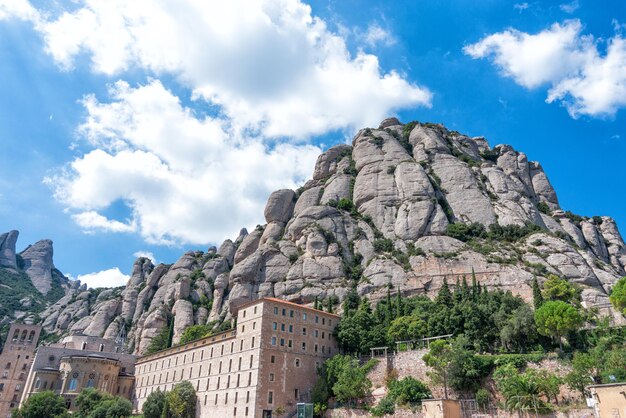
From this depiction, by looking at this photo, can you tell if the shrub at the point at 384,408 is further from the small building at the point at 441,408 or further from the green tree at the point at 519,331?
the green tree at the point at 519,331

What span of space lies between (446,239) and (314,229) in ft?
91.3

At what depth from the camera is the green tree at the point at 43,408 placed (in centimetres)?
6372

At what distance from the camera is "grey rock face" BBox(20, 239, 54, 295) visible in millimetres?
180538

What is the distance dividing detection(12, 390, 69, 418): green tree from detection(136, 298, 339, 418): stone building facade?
19.1 metres

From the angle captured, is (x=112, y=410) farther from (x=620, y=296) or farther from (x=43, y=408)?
(x=620, y=296)

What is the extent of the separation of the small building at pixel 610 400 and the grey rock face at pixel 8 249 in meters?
203

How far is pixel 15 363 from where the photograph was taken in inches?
3644

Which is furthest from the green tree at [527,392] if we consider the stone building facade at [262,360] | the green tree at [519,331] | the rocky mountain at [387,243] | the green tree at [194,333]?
the green tree at [194,333]

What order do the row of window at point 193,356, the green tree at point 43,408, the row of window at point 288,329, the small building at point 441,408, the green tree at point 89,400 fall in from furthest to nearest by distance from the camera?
the green tree at point 89,400 → the green tree at point 43,408 → the row of window at point 193,356 → the row of window at point 288,329 → the small building at point 441,408

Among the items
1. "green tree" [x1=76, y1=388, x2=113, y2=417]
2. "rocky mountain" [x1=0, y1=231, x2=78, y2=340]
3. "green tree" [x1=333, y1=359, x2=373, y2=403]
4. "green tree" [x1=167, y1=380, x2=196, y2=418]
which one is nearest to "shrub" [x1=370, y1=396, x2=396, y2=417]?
"green tree" [x1=333, y1=359, x2=373, y2=403]

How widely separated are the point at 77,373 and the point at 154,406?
24101 millimetres

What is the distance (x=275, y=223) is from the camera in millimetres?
114000

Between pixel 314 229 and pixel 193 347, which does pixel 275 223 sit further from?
pixel 193 347

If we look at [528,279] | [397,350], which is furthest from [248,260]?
[528,279]
